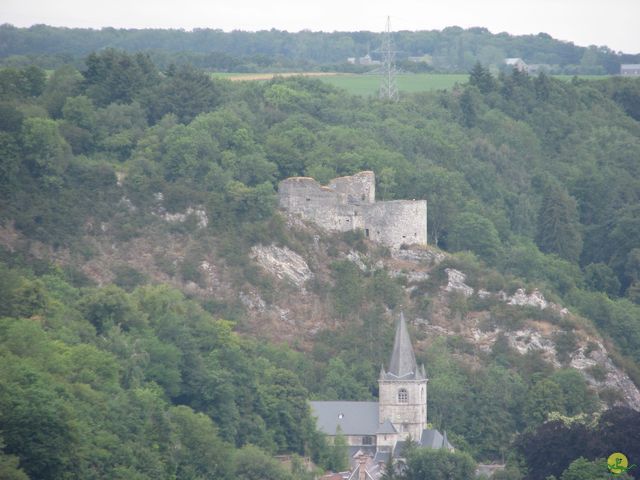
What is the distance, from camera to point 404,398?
3730 inches

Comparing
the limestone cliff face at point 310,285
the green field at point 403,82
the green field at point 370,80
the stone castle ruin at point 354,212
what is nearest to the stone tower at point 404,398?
the limestone cliff face at point 310,285

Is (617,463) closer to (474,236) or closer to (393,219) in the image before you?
(393,219)

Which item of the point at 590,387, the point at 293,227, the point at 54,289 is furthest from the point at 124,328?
the point at 590,387

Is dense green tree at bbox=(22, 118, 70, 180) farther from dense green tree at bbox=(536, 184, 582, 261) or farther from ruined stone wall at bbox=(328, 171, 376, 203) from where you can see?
dense green tree at bbox=(536, 184, 582, 261)

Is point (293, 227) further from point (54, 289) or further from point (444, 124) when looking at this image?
point (444, 124)

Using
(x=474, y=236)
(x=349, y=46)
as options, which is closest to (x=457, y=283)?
(x=474, y=236)

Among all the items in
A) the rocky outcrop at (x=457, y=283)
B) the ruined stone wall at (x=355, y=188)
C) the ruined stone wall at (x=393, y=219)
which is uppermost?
the ruined stone wall at (x=355, y=188)

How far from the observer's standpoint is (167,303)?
95.7 meters

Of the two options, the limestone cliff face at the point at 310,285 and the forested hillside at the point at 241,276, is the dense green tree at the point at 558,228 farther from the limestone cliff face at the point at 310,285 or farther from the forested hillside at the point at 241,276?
the limestone cliff face at the point at 310,285

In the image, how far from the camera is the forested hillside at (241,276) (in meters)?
85.3

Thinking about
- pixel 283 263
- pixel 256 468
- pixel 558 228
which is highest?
pixel 283 263

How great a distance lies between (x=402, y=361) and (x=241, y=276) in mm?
8397

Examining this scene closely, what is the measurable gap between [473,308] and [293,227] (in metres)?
7.68

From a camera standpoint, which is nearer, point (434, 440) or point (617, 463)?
point (617, 463)
